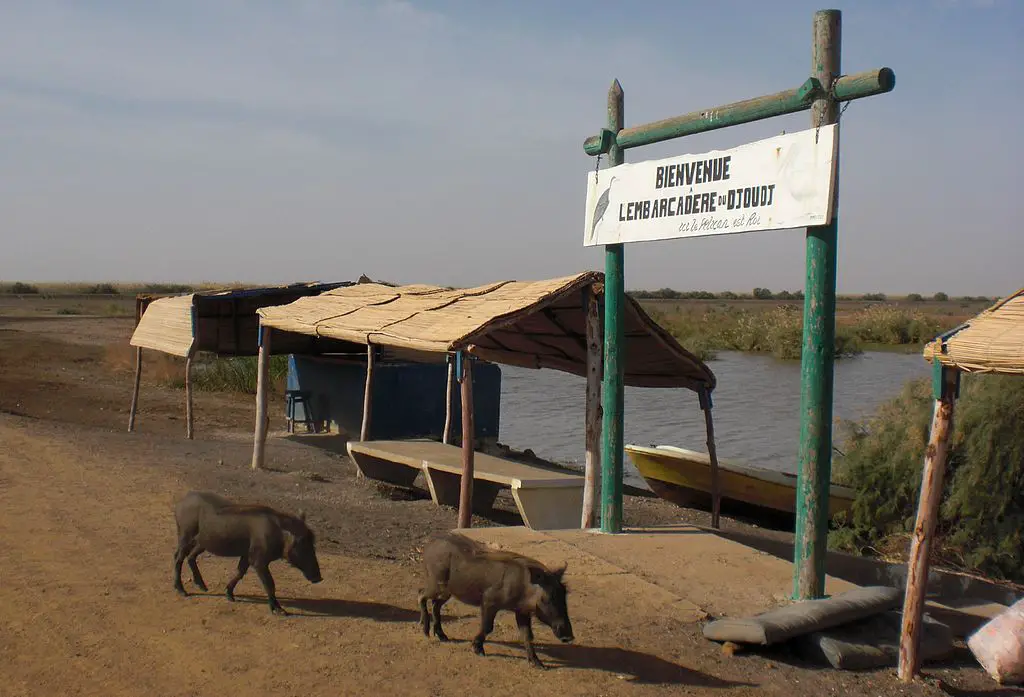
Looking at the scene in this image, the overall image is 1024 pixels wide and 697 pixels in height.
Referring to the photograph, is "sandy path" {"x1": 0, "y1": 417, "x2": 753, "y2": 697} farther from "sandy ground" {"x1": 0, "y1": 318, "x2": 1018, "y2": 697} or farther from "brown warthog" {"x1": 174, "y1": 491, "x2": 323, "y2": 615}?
"brown warthog" {"x1": 174, "y1": 491, "x2": 323, "y2": 615}

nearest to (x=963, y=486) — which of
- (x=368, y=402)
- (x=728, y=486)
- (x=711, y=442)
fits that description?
(x=711, y=442)

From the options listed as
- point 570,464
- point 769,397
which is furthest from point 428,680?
point 769,397

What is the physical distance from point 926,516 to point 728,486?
28.3ft

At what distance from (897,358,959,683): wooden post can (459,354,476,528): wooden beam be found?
399 cm

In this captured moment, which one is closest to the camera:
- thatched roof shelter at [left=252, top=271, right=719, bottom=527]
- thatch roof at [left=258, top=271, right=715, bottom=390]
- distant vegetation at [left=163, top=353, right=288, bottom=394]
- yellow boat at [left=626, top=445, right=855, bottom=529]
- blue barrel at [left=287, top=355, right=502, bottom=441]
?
thatched roof shelter at [left=252, top=271, right=719, bottom=527]

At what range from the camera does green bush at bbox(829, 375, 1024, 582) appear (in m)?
11.0

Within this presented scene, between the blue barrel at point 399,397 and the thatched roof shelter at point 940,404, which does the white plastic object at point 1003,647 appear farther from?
the blue barrel at point 399,397

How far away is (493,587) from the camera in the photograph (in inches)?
211

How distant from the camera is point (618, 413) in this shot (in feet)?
27.3

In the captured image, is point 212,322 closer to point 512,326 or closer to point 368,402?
point 368,402

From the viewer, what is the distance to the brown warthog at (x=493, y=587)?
17.0ft

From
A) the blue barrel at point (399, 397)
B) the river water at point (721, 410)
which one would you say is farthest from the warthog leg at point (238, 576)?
the river water at point (721, 410)

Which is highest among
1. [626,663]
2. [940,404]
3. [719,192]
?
[719,192]

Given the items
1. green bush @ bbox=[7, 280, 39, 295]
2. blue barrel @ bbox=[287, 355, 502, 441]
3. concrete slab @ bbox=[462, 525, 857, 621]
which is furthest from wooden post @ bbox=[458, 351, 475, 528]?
green bush @ bbox=[7, 280, 39, 295]
